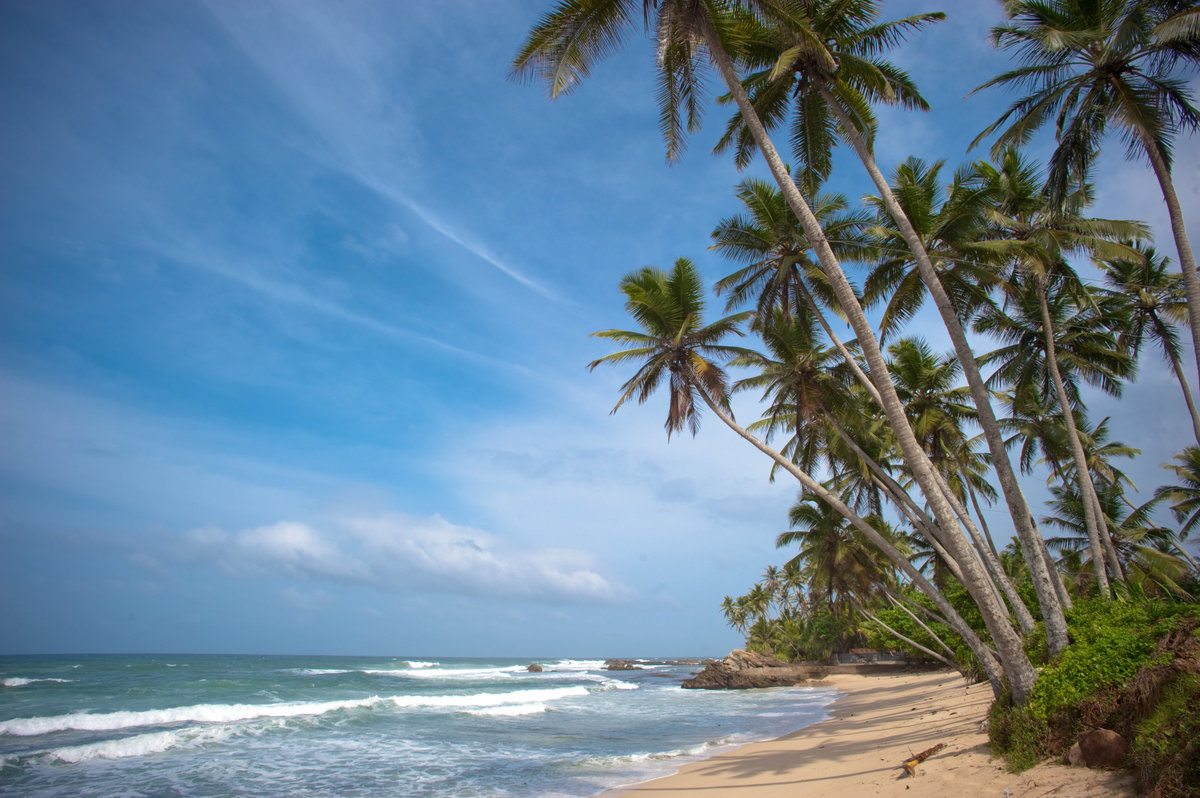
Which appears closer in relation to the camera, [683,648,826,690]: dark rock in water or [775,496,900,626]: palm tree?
[775,496,900,626]: palm tree

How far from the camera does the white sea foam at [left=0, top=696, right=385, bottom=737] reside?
57.0 ft

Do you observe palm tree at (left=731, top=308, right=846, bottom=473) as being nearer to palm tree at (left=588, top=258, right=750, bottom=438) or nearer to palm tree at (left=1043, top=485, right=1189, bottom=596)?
palm tree at (left=588, top=258, right=750, bottom=438)

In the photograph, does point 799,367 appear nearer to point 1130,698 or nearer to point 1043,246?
point 1043,246

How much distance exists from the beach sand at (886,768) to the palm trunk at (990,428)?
6.73 feet

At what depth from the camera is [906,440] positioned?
8.19 m

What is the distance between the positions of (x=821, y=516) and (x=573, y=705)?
1353cm

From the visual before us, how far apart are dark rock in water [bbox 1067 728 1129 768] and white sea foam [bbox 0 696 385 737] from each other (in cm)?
2181

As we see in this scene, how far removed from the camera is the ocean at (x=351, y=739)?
35.5ft

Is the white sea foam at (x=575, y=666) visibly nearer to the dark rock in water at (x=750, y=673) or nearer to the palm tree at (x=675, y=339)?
the dark rock in water at (x=750, y=673)

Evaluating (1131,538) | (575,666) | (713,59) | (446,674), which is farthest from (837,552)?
(575,666)

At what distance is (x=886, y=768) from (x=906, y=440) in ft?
15.2

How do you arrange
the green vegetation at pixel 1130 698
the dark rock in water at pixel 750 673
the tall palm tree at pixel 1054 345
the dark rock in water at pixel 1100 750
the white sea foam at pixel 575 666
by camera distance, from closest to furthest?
the green vegetation at pixel 1130 698 < the dark rock in water at pixel 1100 750 < the tall palm tree at pixel 1054 345 < the dark rock in water at pixel 750 673 < the white sea foam at pixel 575 666

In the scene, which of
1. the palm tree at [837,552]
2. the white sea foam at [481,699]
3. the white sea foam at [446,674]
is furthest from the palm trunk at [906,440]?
the white sea foam at [446,674]

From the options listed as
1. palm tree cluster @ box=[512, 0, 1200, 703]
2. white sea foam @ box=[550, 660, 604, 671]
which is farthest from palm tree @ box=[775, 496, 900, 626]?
white sea foam @ box=[550, 660, 604, 671]
